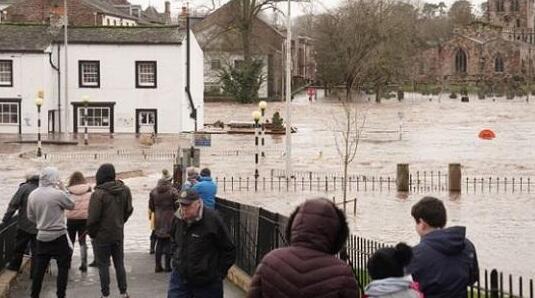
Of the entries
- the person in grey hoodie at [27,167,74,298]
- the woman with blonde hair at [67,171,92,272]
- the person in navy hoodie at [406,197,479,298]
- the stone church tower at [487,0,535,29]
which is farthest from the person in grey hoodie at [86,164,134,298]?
the stone church tower at [487,0,535,29]

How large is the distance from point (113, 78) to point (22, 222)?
149ft

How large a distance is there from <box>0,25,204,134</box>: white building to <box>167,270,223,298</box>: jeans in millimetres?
48995

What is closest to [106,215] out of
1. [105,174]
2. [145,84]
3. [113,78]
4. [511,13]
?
[105,174]

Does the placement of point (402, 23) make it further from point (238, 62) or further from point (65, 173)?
point (65, 173)

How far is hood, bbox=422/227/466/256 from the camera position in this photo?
6.88m

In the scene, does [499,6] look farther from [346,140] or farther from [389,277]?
[389,277]

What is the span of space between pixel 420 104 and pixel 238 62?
1747cm

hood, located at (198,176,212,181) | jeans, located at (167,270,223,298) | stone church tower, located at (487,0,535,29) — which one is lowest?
jeans, located at (167,270,223,298)

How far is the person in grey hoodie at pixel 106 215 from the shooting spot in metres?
11.1

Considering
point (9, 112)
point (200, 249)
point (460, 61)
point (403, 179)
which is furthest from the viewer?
point (460, 61)

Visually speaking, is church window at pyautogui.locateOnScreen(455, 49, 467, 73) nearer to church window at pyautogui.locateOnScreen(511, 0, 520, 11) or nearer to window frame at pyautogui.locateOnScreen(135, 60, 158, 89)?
church window at pyautogui.locateOnScreen(511, 0, 520, 11)

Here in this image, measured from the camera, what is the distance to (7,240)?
43.5 feet

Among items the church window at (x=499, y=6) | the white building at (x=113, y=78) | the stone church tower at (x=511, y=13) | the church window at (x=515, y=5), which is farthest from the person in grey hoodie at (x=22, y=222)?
the church window at (x=499, y=6)

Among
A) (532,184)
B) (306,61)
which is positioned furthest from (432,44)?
(532,184)
